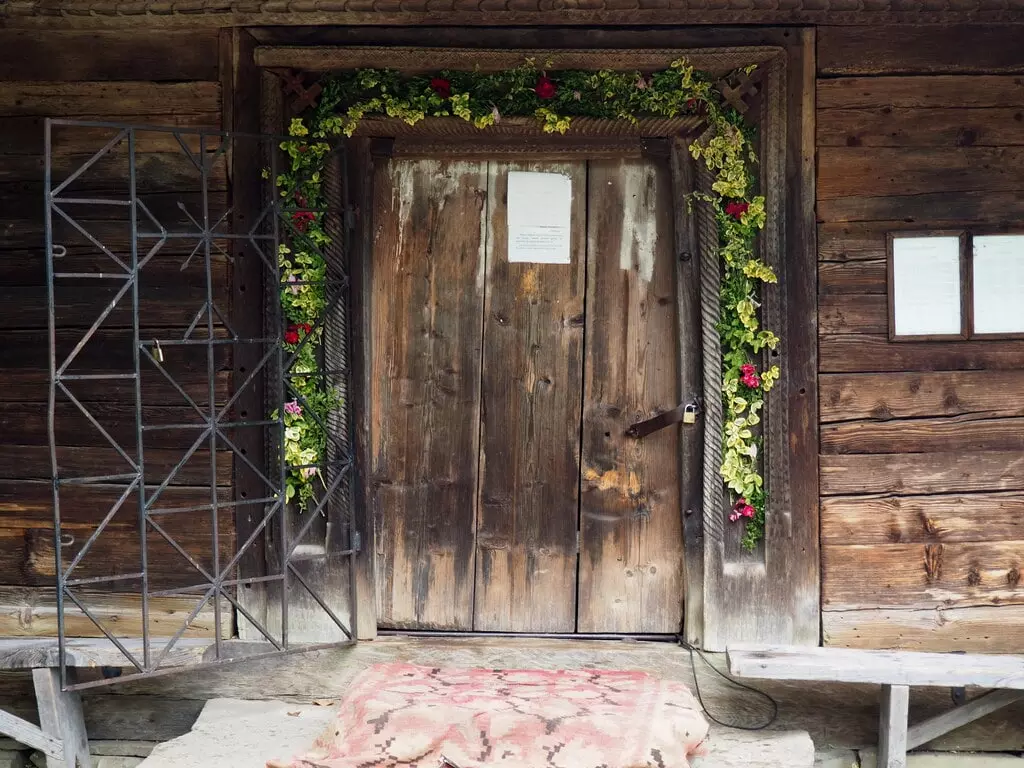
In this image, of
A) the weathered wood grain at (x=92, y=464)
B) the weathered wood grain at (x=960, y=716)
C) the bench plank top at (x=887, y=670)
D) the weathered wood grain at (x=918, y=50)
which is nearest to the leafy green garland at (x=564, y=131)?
the weathered wood grain at (x=92, y=464)

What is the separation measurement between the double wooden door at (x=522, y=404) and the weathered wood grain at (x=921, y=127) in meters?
0.66

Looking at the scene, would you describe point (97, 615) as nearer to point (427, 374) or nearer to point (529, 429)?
point (427, 374)

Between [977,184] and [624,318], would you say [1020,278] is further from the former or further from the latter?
[624,318]

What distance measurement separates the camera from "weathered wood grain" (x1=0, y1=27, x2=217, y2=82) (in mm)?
3838

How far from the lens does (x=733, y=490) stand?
12.8ft

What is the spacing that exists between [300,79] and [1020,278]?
2.80 meters

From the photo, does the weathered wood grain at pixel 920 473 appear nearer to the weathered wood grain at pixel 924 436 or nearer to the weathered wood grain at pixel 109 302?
the weathered wood grain at pixel 924 436

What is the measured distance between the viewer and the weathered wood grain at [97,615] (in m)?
→ 3.94

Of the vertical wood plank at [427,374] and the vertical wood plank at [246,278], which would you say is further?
the vertical wood plank at [427,374]

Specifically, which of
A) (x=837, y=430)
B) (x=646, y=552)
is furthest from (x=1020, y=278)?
(x=646, y=552)

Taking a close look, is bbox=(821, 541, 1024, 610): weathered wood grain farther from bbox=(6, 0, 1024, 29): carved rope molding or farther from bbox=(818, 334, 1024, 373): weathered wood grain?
bbox=(6, 0, 1024, 29): carved rope molding

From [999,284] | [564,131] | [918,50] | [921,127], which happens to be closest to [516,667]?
[564,131]

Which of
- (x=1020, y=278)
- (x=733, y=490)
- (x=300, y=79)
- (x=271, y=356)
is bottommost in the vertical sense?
(x=733, y=490)

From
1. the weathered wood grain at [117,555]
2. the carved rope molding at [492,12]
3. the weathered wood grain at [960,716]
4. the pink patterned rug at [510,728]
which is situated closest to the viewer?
the pink patterned rug at [510,728]
